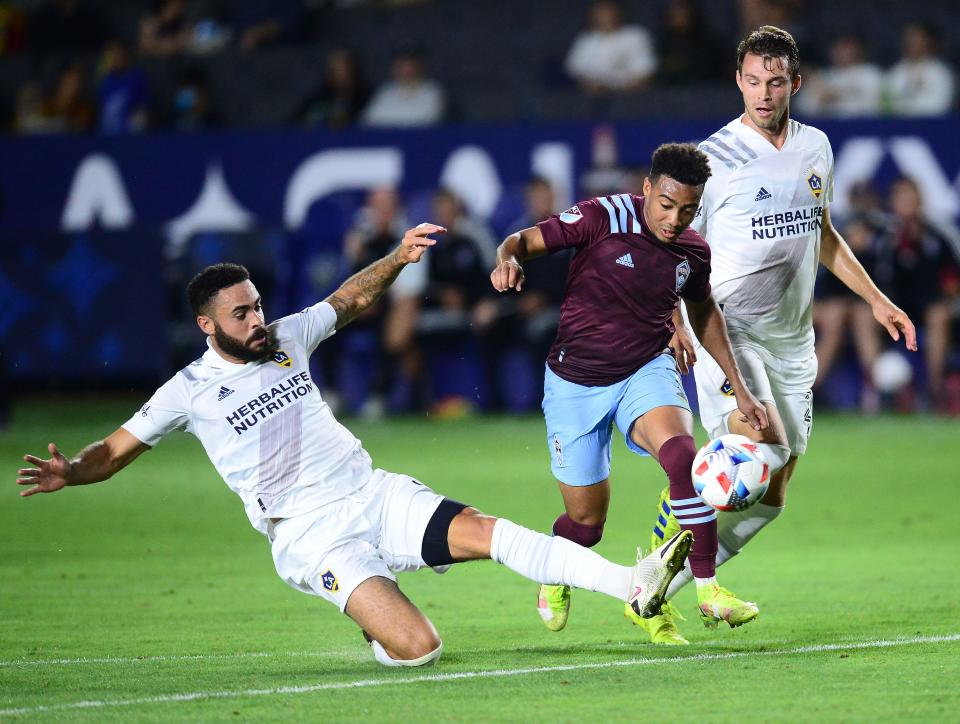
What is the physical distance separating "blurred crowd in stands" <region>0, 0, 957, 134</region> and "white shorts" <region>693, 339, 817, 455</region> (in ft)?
33.3

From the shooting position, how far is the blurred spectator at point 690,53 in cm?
1792

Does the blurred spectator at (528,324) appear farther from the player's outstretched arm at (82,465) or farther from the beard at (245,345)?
the player's outstretched arm at (82,465)

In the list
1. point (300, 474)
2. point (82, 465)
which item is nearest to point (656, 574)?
point (300, 474)

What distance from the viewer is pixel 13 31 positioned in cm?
2112

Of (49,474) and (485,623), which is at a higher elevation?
(49,474)

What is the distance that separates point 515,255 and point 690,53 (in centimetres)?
1181

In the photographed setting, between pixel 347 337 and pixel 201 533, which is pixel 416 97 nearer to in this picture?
pixel 347 337

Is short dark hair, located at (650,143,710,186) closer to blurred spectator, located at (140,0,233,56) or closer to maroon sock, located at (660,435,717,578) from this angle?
maroon sock, located at (660,435,717,578)

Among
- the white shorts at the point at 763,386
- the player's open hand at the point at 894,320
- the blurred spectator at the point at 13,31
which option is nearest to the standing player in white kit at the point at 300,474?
the white shorts at the point at 763,386

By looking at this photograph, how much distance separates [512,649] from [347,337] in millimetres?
11556

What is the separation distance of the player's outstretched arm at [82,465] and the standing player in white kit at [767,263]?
239 centimetres

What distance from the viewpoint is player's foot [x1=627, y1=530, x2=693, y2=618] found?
639 cm

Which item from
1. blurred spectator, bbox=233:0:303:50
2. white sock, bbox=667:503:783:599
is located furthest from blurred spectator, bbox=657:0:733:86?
white sock, bbox=667:503:783:599

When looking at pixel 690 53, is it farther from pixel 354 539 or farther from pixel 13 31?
pixel 354 539
